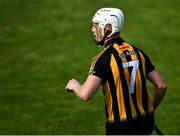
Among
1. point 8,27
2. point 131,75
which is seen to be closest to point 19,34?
point 8,27

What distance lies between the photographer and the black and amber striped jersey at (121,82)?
8.77 m

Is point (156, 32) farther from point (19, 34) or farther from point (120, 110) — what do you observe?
point (120, 110)

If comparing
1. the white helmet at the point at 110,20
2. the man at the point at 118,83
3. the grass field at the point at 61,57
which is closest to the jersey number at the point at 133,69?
the man at the point at 118,83

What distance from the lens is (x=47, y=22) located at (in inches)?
820

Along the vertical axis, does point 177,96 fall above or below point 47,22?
below

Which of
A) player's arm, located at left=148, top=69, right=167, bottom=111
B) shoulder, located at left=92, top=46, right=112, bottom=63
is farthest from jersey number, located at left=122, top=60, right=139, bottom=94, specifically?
player's arm, located at left=148, top=69, right=167, bottom=111

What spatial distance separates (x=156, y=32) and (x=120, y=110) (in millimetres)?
11543

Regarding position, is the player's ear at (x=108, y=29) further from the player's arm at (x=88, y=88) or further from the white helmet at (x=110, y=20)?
the player's arm at (x=88, y=88)

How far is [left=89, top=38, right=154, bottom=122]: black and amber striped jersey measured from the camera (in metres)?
8.77

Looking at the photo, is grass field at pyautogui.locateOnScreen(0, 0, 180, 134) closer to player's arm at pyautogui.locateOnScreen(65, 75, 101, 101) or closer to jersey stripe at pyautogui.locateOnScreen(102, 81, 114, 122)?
jersey stripe at pyautogui.locateOnScreen(102, 81, 114, 122)

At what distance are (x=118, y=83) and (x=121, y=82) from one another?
0.04m

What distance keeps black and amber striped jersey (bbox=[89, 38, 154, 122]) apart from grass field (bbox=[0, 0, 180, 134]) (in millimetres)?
5079

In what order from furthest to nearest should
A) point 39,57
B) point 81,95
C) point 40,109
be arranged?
point 39,57 → point 40,109 → point 81,95

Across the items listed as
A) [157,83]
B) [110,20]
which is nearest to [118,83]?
[157,83]
